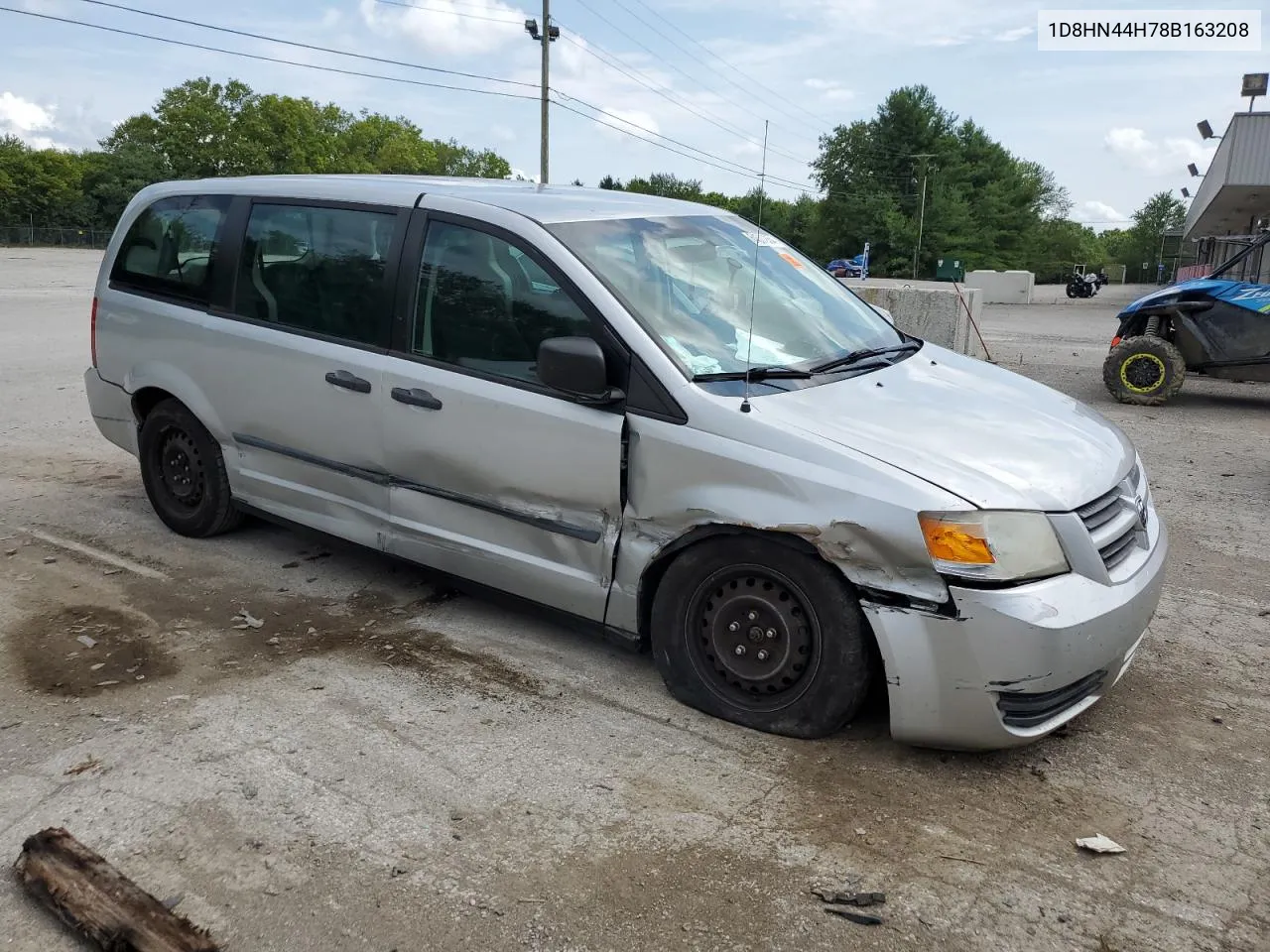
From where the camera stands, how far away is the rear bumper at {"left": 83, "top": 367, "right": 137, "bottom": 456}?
5.50 meters

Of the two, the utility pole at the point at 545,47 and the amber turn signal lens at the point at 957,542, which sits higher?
the utility pole at the point at 545,47

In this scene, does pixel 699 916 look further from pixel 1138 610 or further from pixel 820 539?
pixel 1138 610

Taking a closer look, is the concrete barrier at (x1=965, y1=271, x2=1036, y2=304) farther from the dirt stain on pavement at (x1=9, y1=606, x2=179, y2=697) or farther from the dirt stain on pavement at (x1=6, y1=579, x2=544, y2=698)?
the dirt stain on pavement at (x1=9, y1=606, x2=179, y2=697)

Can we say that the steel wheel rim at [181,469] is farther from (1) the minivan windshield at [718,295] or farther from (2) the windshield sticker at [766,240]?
(2) the windshield sticker at [766,240]

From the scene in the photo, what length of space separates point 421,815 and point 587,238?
216 cm

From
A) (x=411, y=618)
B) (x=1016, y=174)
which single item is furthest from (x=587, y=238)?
(x=1016, y=174)

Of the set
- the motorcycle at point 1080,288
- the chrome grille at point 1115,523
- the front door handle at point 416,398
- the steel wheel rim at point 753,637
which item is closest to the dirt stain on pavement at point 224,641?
the steel wheel rim at point 753,637

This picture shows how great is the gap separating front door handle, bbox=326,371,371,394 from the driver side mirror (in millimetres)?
1014

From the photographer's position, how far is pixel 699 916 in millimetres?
2602

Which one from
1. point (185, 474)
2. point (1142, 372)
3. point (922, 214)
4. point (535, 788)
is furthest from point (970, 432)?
point (922, 214)

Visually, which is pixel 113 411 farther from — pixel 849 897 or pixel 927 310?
pixel 927 310

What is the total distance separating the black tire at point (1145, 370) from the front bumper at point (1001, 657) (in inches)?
342

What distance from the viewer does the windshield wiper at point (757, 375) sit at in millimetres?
3600

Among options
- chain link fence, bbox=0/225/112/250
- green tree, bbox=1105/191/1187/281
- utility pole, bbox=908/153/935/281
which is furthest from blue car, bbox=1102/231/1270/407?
green tree, bbox=1105/191/1187/281
